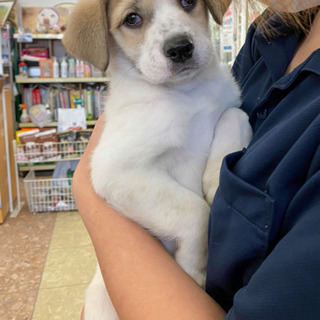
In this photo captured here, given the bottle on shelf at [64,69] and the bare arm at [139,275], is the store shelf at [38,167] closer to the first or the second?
the bottle on shelf at [64,69]

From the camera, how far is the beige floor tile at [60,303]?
7.88 feet

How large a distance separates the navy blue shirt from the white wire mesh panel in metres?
3.36

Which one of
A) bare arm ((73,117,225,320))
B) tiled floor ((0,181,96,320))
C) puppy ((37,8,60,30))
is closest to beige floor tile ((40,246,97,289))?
tiled floor ((0,181,96,320))

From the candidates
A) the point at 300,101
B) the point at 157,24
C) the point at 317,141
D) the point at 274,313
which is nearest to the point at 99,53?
the point at 157,24

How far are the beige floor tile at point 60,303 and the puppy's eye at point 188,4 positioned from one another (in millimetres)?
1932

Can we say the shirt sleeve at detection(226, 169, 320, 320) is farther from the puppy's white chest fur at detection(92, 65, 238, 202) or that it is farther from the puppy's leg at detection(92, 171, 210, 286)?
the puppy's white chest fur at detection(92, 65, 238, 202)

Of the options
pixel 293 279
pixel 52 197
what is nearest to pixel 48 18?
pixel 52 197

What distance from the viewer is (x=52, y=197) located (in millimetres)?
4086

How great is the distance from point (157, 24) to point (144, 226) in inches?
25.9

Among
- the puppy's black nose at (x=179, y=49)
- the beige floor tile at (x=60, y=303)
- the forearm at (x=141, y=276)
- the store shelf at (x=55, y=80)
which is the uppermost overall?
the puppy's black nose at (x=179, y=49)

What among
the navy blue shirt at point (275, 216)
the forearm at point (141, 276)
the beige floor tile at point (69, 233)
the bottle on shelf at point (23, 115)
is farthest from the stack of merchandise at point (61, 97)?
the navy blue shirt at point (275, 216)

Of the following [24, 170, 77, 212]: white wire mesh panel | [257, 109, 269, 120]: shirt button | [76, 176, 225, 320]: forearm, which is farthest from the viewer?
[24, 170, 77, 212]: white wire mesh panel

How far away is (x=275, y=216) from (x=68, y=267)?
252cm

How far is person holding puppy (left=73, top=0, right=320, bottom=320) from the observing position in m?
0.56
